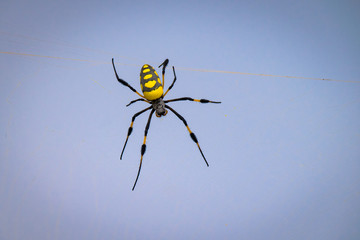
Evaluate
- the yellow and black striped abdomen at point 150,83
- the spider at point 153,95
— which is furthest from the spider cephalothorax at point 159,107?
the yellow and black striped abdomen at point 150,83

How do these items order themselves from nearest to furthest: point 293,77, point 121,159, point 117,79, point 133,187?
point 133,187
point 121,159
point 117,79
point 293,77

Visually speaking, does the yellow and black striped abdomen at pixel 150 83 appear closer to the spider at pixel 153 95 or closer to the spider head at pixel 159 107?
the spider at pixel 153 95

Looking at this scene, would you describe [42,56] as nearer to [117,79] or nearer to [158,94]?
[117,79]

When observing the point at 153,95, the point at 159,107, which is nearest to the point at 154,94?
the point at 153,95

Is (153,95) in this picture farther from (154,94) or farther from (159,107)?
(159,107)

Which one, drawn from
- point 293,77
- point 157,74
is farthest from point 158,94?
point 293,77

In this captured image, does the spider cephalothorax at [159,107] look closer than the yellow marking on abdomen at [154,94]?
No

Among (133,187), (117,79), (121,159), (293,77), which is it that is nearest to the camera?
(133,187)
